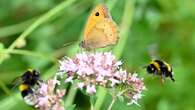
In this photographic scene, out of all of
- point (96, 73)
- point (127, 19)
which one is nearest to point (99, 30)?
point (96, 73)

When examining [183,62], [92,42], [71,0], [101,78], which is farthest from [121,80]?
[183,62]

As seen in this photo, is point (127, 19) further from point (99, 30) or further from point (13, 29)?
point (99, 30)

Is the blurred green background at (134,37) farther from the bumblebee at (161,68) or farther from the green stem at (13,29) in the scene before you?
the bumblebee at (161,68)

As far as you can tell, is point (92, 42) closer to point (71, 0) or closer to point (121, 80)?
point (121, 80)

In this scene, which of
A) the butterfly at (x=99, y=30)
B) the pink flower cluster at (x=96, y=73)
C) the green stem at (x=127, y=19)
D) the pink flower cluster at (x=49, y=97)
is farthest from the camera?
the green stem at (x=127, y=19)

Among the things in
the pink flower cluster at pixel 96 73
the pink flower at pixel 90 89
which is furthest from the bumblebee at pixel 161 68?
the pink flower at pixel 90 89
